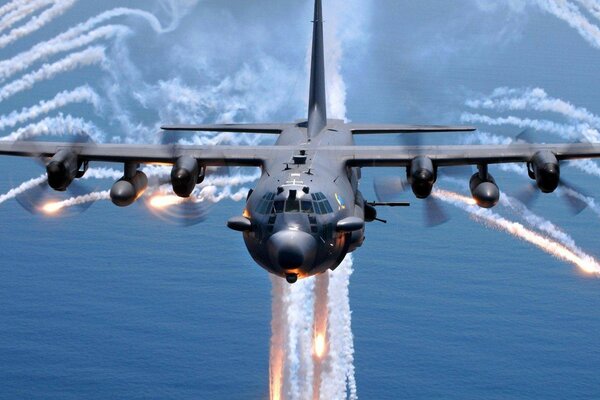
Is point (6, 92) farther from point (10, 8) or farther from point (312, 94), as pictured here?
point (312, 94)

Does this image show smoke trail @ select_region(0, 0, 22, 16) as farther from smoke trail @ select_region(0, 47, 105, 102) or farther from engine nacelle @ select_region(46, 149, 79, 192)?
engine nacelle @ select_region(46, 149, 79, 192)

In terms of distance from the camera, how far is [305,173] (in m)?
41.8

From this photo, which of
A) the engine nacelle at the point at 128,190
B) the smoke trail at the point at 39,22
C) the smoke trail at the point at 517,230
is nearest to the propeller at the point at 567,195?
the smoke trail at the point at 517,230

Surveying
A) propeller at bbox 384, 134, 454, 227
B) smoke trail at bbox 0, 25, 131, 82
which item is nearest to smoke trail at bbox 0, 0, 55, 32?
smoke trail at bbox 0, 25, 131, 82

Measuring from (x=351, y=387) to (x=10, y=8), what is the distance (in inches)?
3577

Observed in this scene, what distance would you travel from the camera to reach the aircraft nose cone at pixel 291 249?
123ft

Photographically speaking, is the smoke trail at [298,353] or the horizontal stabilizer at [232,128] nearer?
the horizontal stabilizer at [232,128]

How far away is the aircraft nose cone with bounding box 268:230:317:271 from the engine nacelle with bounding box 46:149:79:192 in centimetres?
1268

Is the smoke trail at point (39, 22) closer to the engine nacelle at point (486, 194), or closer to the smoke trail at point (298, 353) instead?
the engine nacelle at point (486, 194)

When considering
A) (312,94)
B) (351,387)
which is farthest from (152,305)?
(312,94)

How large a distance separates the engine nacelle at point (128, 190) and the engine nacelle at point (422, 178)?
12.4m

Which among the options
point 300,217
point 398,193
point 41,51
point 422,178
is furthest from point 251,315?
point 300,217

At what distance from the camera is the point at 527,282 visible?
165m

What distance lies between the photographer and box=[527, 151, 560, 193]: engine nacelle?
43781 millimetres
